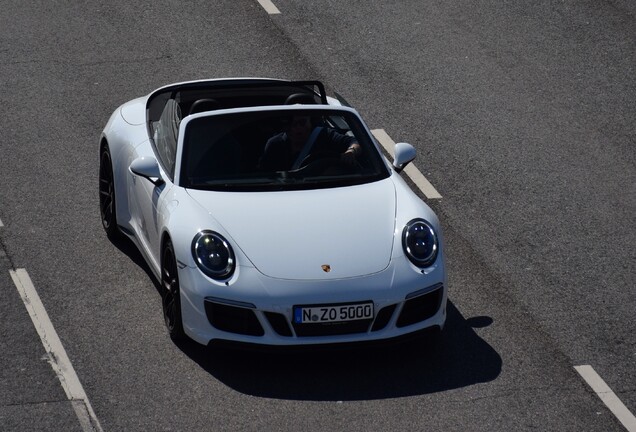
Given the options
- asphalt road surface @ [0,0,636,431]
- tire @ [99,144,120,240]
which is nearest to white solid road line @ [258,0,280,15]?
asphalt road surface @ [0,0,636,431]

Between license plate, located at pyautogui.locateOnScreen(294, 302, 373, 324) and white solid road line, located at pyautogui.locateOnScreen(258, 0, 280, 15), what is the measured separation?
8257 mm

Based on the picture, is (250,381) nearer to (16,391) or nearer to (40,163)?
(16,391)

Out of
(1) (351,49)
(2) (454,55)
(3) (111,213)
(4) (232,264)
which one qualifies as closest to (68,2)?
(1) (351,49)

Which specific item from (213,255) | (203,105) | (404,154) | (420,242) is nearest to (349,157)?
(404,154)

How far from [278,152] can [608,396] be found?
2.96m

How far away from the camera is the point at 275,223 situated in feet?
29.5

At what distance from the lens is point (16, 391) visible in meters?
8.38

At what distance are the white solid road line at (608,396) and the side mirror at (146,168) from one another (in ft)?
10.8

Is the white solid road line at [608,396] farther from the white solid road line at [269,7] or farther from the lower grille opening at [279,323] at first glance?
the white solid road line at [269,7]

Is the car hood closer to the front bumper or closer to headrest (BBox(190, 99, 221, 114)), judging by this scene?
the front bumper

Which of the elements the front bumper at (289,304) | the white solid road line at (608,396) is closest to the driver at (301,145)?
the front bumper at (289,304)

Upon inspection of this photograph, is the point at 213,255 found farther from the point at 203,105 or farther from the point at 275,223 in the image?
the point at 203,105

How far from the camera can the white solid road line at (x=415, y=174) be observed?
1180cm

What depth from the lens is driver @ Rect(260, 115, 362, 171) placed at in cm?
966
